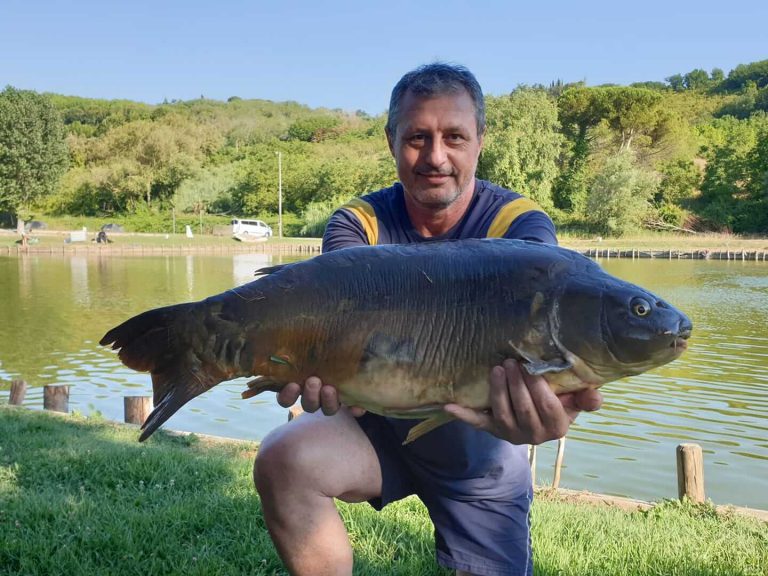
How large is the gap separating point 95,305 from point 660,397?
1645 cm

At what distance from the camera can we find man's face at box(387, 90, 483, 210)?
2924mm

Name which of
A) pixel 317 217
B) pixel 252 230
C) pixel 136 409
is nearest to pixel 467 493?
pixel 136 409

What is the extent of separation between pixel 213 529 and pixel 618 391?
975cm

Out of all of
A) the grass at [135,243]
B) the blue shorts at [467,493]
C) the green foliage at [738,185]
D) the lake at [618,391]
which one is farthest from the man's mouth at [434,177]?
the green foliage at [738,185]

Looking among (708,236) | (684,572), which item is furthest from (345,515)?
(708,236)

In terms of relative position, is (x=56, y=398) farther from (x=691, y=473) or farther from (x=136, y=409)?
(x=691, y=473)

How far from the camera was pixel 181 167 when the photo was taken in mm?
68000

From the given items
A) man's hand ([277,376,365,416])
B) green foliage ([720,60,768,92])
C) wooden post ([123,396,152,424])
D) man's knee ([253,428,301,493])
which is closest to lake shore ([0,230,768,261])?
wooden post ([123,396,152,424])

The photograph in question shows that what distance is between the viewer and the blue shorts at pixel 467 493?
3.05m

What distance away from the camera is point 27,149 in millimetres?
52156

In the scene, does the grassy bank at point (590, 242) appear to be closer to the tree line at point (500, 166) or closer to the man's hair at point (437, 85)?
the tree line at point (500, 166)

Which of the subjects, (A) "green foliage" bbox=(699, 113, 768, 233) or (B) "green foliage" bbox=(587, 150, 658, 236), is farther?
(A) "green foliage" bbox=(699, 113, 768, 233)

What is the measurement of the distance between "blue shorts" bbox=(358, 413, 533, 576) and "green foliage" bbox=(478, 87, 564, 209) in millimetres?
53691

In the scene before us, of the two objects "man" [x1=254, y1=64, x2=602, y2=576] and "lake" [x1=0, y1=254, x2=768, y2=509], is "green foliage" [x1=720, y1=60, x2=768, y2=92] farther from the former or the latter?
"man" [x1=254, y1=64, x2=602, y2=576]
